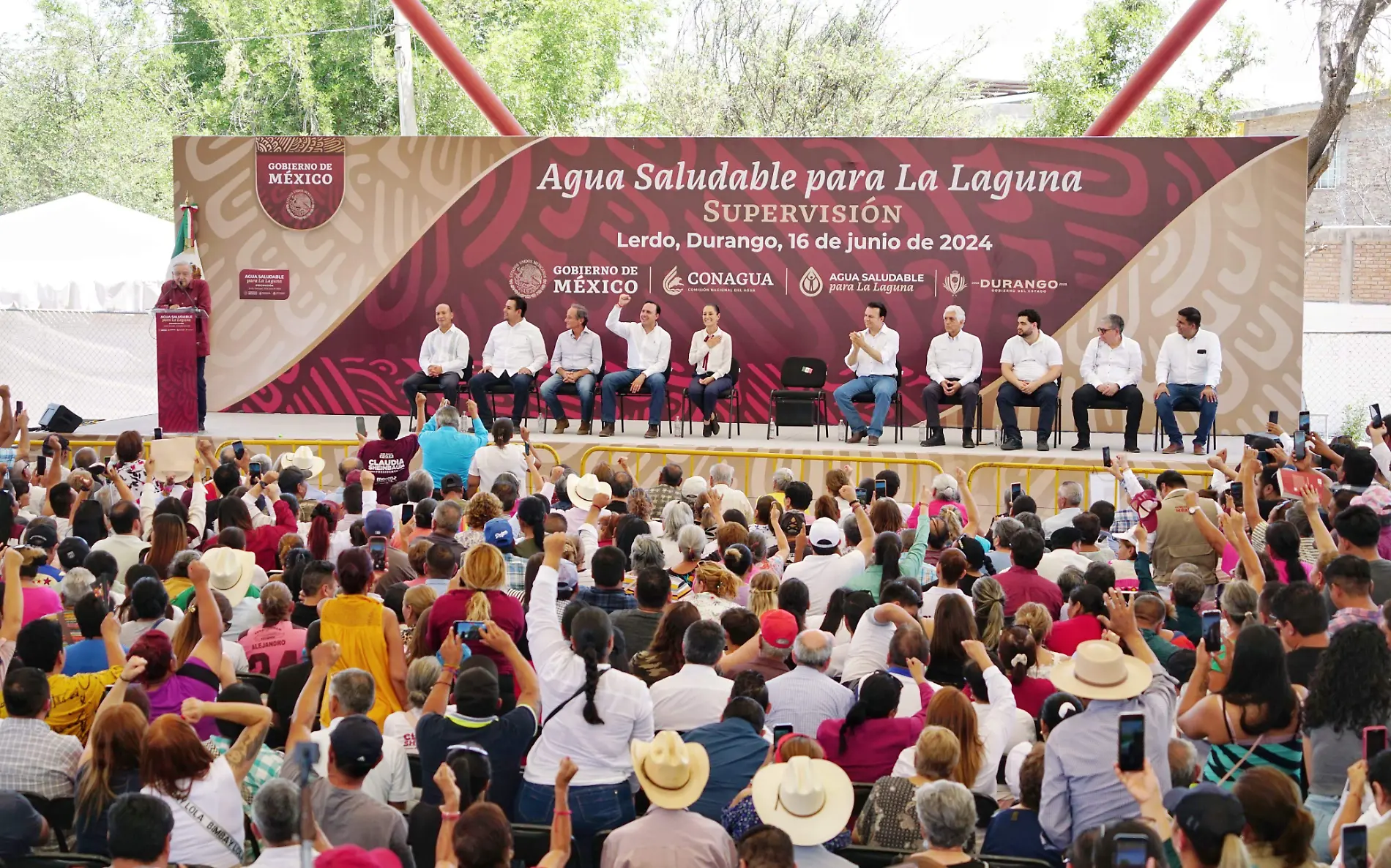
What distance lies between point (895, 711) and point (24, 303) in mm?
16692

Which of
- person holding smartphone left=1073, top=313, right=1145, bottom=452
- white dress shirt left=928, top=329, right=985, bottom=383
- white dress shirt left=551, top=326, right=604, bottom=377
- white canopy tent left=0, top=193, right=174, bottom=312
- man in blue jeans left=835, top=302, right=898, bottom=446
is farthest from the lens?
white canopy tent left=0, top=193, right=174, bottom=312

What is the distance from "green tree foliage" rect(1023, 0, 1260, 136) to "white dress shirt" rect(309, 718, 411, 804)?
81.6 feet

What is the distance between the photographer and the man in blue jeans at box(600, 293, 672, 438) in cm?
1302

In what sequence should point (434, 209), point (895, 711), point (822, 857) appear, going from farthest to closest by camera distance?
point (434, 209)
point (895, 711)
point (822, 857)

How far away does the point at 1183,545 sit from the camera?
7934mm

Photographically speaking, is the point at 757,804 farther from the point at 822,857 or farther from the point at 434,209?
the point at 434,209

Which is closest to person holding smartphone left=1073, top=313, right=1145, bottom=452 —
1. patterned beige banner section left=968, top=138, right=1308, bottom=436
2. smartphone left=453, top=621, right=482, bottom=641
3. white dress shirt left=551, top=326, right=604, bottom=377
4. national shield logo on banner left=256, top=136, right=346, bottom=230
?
patterned beige banner section left=968, top=138, right=1308, bottom=436

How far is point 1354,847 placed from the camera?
10.4 feet

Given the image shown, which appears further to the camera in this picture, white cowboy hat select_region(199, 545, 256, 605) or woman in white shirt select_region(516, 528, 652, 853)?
white cowboy hat select_region(199, 545, 256, 605)

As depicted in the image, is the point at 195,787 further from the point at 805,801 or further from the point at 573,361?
the point at 573,361

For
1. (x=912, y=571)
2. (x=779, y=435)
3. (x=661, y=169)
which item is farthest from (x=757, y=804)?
(x=661, y=169)

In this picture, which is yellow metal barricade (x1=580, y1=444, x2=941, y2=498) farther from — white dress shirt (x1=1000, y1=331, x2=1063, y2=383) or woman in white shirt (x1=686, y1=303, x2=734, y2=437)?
white dress shirt (x1=1000, y1=331, x2=1063, y2=383)

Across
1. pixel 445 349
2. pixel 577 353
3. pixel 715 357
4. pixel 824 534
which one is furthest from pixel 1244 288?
pixel 824 534

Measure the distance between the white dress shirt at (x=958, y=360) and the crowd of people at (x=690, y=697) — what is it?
17.8 feet
